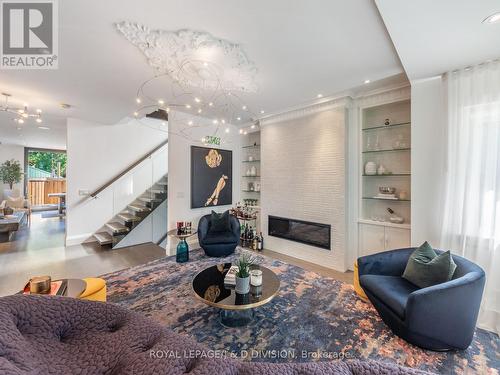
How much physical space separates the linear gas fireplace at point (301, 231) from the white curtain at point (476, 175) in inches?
66.9

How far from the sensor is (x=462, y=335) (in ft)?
6.26

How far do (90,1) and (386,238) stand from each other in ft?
14.9

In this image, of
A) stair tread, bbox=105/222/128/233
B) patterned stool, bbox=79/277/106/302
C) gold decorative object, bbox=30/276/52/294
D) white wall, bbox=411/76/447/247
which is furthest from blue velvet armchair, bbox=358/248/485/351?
stair tread, bbox=105/222/128/233

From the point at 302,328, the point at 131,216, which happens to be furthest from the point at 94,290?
the point at 131,216

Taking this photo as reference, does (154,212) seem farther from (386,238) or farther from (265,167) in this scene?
(386,238)

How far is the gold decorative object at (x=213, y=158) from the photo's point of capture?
16.3 ft

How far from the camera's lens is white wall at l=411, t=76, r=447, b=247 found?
267 centimetres

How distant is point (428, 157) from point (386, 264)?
1.48m

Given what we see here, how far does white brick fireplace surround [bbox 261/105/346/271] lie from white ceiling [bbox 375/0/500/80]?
1.46m

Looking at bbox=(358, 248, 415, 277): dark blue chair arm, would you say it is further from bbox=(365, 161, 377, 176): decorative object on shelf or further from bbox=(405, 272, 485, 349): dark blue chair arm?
bbox=(365, 161, 377, 176): decorative object on shelf

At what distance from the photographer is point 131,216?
215 inches

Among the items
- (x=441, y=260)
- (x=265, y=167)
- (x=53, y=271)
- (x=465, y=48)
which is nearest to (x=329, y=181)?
(x=265, y=167)

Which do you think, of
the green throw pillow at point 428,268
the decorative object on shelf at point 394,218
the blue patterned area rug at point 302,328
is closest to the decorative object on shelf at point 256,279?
the blue patterned area rug at point 302,328

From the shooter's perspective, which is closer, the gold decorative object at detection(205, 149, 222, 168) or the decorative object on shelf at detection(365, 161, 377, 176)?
the decorative object on shelf at detection(365, 161, 377, 176)
